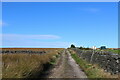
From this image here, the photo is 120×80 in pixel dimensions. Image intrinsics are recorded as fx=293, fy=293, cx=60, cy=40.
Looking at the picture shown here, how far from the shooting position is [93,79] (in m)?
15.7

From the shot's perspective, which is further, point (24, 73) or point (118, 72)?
point (118, 72)

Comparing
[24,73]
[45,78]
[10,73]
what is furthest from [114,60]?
[10,73]

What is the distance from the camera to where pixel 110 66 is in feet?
62.2

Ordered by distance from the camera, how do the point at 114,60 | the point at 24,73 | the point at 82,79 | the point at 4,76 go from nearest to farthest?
the point at 4,76 → the point at 24,73 → the point at 82,79 → the point at 114,60

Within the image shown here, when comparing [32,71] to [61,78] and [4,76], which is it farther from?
[4,76]

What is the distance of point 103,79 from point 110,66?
4293 mm

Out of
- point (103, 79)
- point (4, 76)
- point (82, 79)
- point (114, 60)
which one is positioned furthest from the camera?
point (114, 60)

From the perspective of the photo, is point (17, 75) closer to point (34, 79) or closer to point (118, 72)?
point (34, 79)

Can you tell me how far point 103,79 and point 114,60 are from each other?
3310 mm

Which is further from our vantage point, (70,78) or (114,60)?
(114,60)

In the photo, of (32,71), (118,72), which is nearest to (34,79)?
(32,71)

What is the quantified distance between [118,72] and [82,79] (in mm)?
2318

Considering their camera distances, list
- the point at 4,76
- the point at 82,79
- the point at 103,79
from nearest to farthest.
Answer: the point at 4,76
the point at 103,79
the point at 82,79

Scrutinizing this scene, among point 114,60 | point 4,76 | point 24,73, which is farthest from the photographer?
point 114,60
